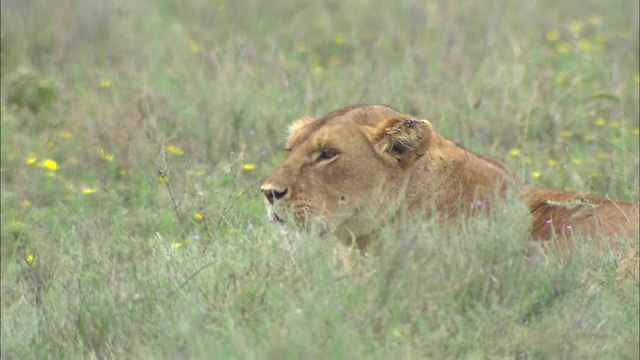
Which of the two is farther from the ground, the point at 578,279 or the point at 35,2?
the point at 578,279

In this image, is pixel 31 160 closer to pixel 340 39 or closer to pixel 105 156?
pixel 105 156

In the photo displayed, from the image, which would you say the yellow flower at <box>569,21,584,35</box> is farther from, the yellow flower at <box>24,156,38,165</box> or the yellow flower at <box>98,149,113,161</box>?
the yellow flower at <box>24,156,38,165</box>

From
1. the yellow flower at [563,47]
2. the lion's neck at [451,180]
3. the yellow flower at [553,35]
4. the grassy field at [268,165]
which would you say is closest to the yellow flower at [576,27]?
the grassy field at [268,165]

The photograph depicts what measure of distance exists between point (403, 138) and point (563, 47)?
5.49m

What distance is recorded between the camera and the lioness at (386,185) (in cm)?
620

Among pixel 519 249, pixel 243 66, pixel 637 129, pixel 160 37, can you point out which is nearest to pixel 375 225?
pixel 519 249

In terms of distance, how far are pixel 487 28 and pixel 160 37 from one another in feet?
8.80

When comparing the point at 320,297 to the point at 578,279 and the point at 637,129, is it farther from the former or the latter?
the point at 637,129

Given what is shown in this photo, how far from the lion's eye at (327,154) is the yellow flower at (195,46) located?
4748 mm

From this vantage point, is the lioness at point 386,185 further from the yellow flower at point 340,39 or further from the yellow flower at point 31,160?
the yellow flower at point 340,39

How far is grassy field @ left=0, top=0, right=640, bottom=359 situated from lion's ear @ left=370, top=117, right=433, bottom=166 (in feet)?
2.17

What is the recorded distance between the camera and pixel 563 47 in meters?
11.4

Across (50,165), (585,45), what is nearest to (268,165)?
(50,165)

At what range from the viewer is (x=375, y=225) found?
6145mm
